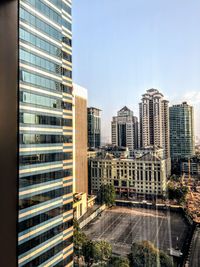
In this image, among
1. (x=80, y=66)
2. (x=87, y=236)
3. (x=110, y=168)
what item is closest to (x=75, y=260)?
(x=87, y=236)

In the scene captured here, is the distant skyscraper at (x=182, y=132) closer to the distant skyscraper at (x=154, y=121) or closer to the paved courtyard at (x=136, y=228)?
the distant skyscraper at (x=154, y=121)

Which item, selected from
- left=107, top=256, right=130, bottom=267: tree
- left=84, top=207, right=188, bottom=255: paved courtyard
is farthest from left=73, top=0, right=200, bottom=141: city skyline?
left=107, top=256, right=130, bottom=267: tree

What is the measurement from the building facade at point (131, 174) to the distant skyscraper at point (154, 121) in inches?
4.2

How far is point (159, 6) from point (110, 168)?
4.20 feet

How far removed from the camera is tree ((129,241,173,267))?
1679 mm

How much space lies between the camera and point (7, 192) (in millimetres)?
1674

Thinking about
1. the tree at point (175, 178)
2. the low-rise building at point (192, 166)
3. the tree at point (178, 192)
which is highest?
the low-rise building at point (192, 166)

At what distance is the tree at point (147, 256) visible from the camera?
5.51 ft

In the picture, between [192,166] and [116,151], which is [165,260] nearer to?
[192,166]

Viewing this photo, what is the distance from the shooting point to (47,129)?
2.20 metres

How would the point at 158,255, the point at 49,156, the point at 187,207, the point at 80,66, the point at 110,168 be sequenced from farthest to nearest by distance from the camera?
the point at 49,156 < the point at 80,66 < the point at 110,168 < the point at 158,255 < the point at 187,207

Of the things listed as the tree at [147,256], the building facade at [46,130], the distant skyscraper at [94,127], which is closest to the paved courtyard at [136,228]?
the tree at [147,256]

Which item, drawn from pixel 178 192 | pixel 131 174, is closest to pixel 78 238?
pixel 131 174

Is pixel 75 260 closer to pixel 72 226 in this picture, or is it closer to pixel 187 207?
pixel 72 226
